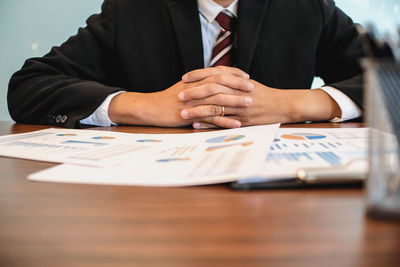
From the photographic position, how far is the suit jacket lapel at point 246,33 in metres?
1.06

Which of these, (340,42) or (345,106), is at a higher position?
(340,42)

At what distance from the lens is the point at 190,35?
3.52ft

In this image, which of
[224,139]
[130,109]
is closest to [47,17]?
[130,109]

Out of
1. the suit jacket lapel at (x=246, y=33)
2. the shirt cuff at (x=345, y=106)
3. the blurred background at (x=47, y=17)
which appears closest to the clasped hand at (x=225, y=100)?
the shirt cuff at (x=345, y=106)

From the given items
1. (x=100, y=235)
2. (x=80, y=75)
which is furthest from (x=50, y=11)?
(x=100, y=235)

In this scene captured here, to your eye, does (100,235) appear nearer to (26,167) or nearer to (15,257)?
(15,257)

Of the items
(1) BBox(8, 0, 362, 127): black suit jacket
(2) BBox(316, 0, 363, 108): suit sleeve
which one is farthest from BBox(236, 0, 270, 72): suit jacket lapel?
(2) BBox(316, 0, 363, 108): suit sleeve

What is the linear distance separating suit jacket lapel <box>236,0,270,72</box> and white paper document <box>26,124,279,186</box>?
58cm

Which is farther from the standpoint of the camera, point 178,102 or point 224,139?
point 178,102

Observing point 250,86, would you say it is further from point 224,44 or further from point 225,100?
point 224,44

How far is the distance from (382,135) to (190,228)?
0.13 m

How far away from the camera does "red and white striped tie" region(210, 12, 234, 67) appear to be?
1104mm

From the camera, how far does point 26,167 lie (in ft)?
1.43

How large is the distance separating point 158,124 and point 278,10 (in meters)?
0.59
